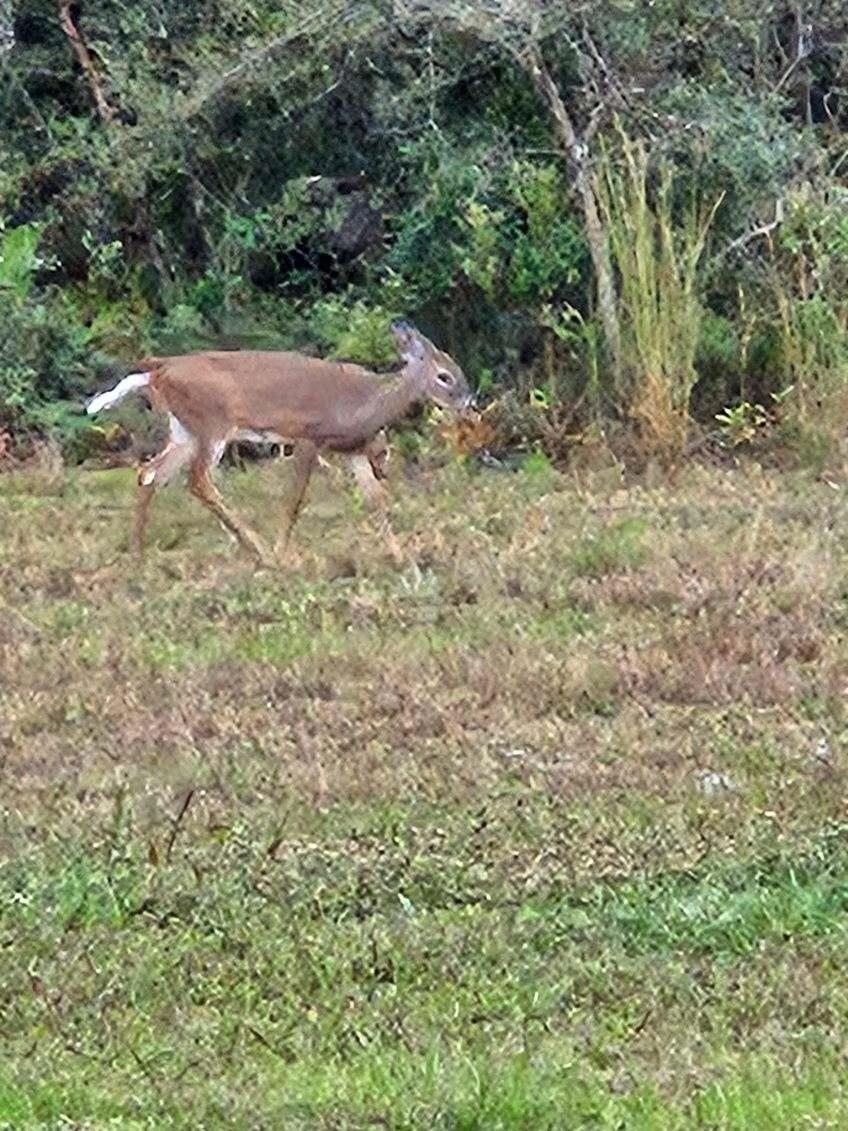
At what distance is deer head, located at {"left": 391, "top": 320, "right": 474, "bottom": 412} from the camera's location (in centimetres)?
1309

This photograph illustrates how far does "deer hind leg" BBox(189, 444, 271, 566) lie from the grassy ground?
0.11m

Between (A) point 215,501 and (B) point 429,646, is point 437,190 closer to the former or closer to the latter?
(A) point 215,501

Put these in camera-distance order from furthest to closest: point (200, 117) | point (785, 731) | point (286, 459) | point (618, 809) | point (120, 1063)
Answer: point (200, 117), point (286, 459), point (785, 731), point (618, 809), point (120, 1063)

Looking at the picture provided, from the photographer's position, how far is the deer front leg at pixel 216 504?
1187 centimetres

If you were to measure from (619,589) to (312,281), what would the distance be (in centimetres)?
668

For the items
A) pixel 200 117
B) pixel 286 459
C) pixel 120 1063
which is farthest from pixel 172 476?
pixel 120 1063

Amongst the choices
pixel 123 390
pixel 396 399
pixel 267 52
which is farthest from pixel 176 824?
pixel 267 52

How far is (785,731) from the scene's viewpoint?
8211 mm

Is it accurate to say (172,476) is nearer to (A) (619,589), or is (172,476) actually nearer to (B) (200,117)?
(A) (619,589)

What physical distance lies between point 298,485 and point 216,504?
1.26 feet

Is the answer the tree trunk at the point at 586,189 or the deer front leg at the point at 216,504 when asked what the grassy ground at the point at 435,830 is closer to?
the deer front leg at the point at 216,504

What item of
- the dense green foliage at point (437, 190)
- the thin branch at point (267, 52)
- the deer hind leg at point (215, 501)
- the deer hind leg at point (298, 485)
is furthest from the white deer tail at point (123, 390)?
the thin branch at point (267, 52)

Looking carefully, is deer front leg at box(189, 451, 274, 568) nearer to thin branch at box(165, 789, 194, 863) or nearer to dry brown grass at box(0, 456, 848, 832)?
dry brown grass at box(0, 456, 848, 832)

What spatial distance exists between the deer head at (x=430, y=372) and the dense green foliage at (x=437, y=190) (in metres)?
1.40
